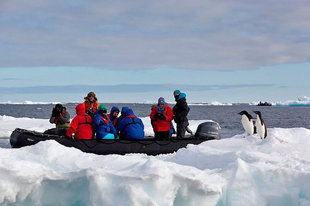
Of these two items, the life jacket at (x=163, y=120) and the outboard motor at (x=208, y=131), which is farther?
the outboard motor at (x=208, y=131)

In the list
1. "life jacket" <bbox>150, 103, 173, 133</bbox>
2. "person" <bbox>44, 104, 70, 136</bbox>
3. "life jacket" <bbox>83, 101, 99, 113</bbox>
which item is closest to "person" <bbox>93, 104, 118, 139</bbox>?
"life jacket" <bbox>83, 101, 99, 113</bbox>

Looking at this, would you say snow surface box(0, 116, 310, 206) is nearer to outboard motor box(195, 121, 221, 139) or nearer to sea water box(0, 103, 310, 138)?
outboard motor box(195, 121, 221, 139)

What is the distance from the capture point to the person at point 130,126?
10.6 meters

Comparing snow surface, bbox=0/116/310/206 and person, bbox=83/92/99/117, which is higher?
person, bbox=83/92/99/117

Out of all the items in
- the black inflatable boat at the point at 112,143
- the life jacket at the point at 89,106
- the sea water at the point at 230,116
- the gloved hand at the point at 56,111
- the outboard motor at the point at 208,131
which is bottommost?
the sea water at the point at 230,116

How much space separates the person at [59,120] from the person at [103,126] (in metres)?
1.79

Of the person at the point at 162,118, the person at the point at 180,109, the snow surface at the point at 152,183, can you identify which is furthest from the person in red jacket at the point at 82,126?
the snow surface at the point at 152,183

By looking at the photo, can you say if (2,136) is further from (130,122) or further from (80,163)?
(80,163)

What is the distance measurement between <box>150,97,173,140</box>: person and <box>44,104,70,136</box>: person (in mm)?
2642

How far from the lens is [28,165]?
587 centimetres

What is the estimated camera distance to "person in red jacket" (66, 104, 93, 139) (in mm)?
10141

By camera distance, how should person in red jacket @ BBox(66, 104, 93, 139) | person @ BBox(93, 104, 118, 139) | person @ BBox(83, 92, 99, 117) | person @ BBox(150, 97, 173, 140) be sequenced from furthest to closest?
person @ BBox(150, 97, 173, 140) → person @ BBox(83, 92, 99, 117) → person in red jacket @ BBox(66, 104, 93, 139) → person @ BBox(93, 104, 118, 139)

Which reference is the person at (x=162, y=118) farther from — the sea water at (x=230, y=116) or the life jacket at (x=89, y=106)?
the sea water at (x=230, y=116)

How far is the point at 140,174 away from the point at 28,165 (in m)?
1.68
